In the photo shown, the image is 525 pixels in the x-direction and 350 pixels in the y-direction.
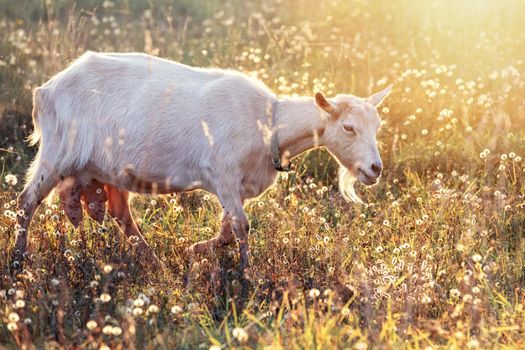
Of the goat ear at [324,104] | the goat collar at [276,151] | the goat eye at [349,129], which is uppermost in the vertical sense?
the goat ear at [324,104]

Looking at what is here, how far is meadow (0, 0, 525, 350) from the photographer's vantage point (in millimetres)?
4527

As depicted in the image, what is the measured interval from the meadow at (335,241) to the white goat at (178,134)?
0.82ft

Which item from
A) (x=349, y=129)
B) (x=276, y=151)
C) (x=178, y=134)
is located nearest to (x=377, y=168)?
(x=349, y=129)

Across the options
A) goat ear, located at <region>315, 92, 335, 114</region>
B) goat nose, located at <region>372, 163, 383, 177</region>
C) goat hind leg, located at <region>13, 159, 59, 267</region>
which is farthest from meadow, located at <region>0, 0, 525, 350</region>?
goat ear, located at <region>315, 92, 335, 114</region>

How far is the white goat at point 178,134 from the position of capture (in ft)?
18.9

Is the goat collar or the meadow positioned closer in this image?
the meadow

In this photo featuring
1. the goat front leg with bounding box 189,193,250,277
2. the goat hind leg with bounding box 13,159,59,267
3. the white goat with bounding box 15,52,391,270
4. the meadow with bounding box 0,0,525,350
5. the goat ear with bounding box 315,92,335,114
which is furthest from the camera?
the goat hind leg with bounding box 13,159,59,267

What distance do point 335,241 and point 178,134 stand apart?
1.26 meters

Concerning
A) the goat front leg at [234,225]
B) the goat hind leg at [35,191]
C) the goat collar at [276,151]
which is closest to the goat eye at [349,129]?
the goat collar at [276,151]

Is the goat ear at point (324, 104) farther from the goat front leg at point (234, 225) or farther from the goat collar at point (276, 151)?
the goat front leg at point (234, 225)

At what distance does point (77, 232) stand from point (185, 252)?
758mm

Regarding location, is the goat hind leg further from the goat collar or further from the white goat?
the goat collar

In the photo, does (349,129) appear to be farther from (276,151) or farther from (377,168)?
(276,151)

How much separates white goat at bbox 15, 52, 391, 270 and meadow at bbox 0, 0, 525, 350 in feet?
0.82
